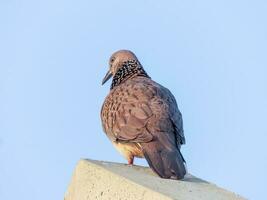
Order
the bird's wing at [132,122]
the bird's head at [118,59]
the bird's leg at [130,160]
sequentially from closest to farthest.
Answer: the bird's wing at [132,122], the bird's leg at [130,160], the bird's head at [118,59]

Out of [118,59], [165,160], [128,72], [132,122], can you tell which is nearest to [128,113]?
[132,122]

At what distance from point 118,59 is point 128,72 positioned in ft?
1.74

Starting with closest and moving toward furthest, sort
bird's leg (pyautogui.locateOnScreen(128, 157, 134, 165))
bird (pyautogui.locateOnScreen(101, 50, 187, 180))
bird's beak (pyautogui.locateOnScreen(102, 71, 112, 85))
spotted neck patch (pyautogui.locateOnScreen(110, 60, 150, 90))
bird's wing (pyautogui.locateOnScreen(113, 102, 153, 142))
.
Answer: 1. bird (pyautogui.locateOnScreen(101, 50, 187, 180))
2. bird's wing (pyautogui.locateOnScreen(113, 102, 153, 142))
3. bird's leg (pyautogui.locateOnScreen(128, 157, 134, 165))
4. spotted neck patch (pyautogui.locateOnScreen(110, 60, 150, 90))
5. bird's beak (pyautogui.locateOnScreen(102, 71, 112, 85))

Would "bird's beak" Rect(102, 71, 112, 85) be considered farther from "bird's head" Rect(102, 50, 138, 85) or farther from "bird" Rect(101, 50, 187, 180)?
"bird" Rect(101, 50, 187, 180)

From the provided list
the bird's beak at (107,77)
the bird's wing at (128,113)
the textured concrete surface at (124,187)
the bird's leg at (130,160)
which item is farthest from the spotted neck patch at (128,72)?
the textured concrete surface at (124,187)

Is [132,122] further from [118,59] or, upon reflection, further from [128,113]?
[118,59]

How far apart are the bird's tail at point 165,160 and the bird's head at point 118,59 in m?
2.58

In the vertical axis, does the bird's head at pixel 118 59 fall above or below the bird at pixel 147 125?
above

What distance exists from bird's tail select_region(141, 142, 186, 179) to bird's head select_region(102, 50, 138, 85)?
8.48 feet

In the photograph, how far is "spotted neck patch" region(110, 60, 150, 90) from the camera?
7734 mm

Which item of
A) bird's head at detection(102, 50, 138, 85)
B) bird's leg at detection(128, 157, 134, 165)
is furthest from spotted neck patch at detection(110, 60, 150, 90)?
bird's leg at detection(128, 157, 134, 165)

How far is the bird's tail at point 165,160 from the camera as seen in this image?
204 inches

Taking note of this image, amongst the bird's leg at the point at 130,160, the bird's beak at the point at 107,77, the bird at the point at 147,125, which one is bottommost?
the bird's leg at the point at 130,160

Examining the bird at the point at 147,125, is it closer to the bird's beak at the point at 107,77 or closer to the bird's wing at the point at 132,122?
the bird's wing at the point at 132,122
